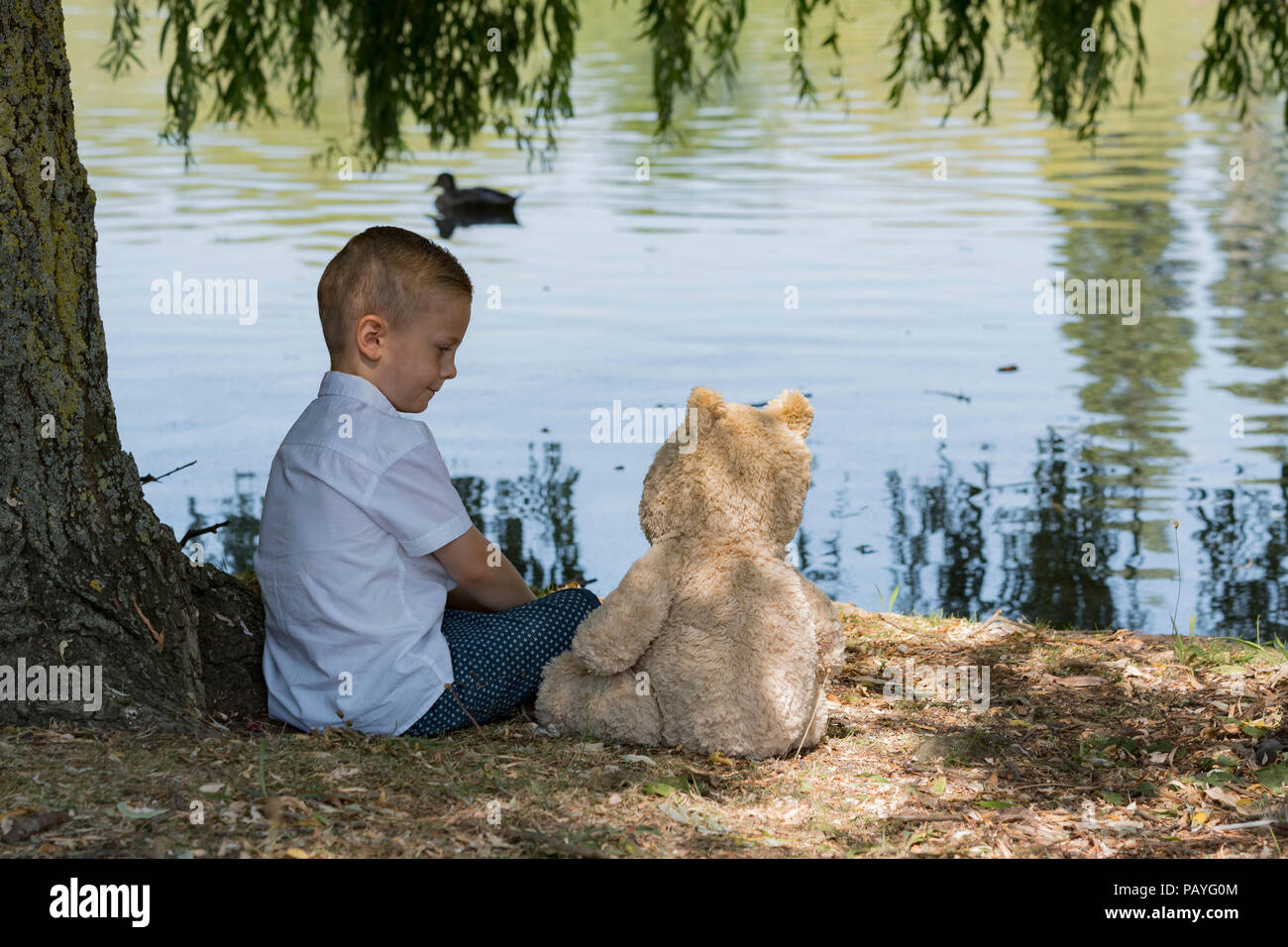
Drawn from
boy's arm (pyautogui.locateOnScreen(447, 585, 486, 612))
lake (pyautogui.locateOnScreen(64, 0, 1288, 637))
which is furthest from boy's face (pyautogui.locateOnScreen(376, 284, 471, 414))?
lake (pyautogui.locateOnScreen(64, 0, 1288, 637))

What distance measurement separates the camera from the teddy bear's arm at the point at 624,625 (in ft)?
11.5

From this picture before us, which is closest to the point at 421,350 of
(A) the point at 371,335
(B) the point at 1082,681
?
(A) the point at 371,335

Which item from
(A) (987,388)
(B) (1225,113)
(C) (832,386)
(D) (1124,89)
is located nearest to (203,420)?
(C) (832,386)

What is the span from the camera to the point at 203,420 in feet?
27.3

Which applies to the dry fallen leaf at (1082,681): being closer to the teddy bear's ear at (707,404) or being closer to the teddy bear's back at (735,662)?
the teddy bear's back at (735,662)

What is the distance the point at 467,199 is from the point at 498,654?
37.3ft

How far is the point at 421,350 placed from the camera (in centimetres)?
368

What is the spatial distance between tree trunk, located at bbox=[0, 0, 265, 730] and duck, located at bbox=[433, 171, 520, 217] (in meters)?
11.1

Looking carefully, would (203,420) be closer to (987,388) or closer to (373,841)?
(987,388)

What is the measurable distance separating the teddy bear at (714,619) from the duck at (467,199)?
11203 mm

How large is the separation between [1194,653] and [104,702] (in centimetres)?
329

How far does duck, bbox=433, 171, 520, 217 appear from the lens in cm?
1447

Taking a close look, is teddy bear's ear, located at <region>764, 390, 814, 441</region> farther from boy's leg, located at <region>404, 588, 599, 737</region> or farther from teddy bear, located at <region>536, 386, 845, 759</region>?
boy's leg, located at <region>404, 588, 599, 737</region>

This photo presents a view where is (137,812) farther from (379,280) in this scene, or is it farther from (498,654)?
(379,280)
